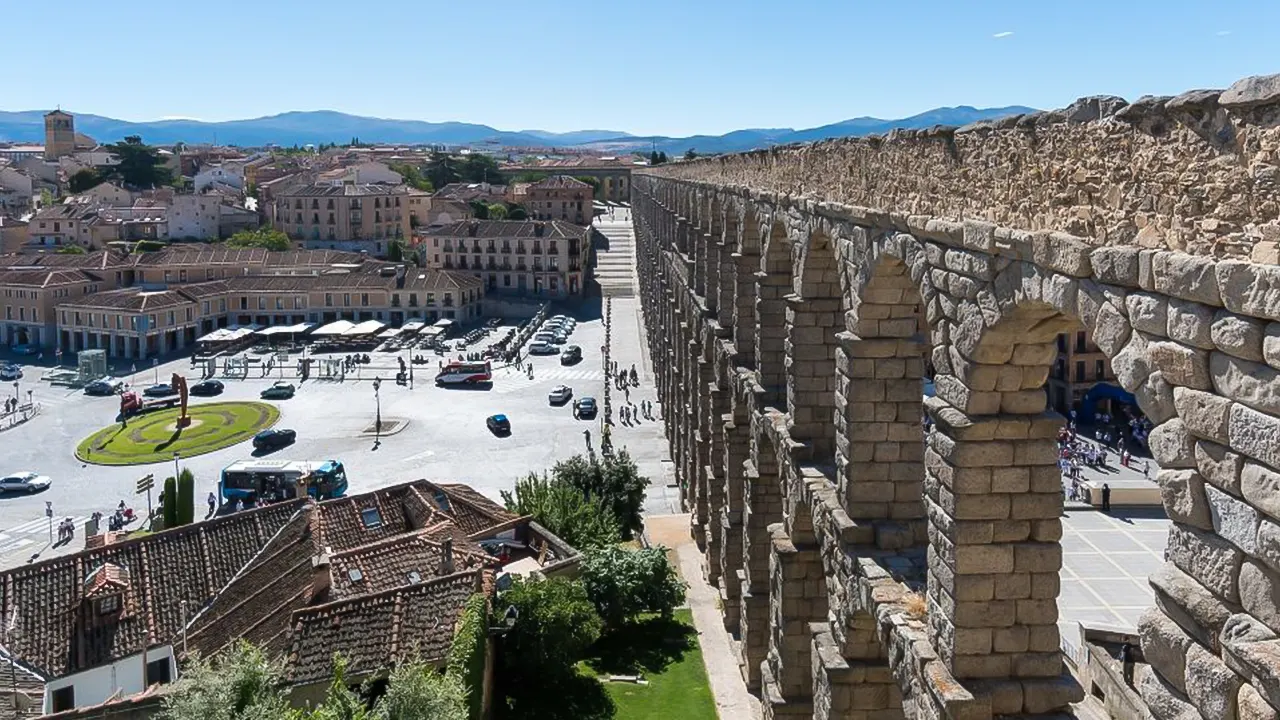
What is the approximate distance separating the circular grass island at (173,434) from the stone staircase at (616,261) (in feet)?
149

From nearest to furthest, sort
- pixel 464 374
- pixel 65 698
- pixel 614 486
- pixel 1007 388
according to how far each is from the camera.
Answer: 1. pixel 1007 388
2. pixel 65 698
3. pixel 614 486
4. pixel 464 374

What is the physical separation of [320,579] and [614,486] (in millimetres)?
12743

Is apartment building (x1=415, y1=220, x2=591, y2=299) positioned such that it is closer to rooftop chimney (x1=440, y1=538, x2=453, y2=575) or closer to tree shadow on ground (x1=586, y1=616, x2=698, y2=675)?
tree shadow on ground (x1=586, y1=616, x2=698, y2=675)

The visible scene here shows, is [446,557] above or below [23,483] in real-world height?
above

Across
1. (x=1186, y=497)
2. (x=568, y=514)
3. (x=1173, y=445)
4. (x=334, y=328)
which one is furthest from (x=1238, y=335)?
(x=334, y=328)

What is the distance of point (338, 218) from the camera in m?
117

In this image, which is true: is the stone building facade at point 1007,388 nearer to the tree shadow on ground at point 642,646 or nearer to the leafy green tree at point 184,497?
the tree shadow on ground at point 642,646

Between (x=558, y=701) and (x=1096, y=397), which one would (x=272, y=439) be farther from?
(x=1096, y=397)

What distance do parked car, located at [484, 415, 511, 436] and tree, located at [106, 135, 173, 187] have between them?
107m

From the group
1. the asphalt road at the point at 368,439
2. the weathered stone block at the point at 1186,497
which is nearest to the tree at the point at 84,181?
the asphalt road at the point at 368,439

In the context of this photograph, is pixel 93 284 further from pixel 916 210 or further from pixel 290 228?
pixel 916 210

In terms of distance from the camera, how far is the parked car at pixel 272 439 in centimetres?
5159

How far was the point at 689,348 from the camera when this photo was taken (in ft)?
114

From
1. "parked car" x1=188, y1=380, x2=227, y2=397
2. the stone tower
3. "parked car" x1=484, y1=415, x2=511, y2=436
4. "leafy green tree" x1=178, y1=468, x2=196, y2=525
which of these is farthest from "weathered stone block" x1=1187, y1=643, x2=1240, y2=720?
the stone tower
